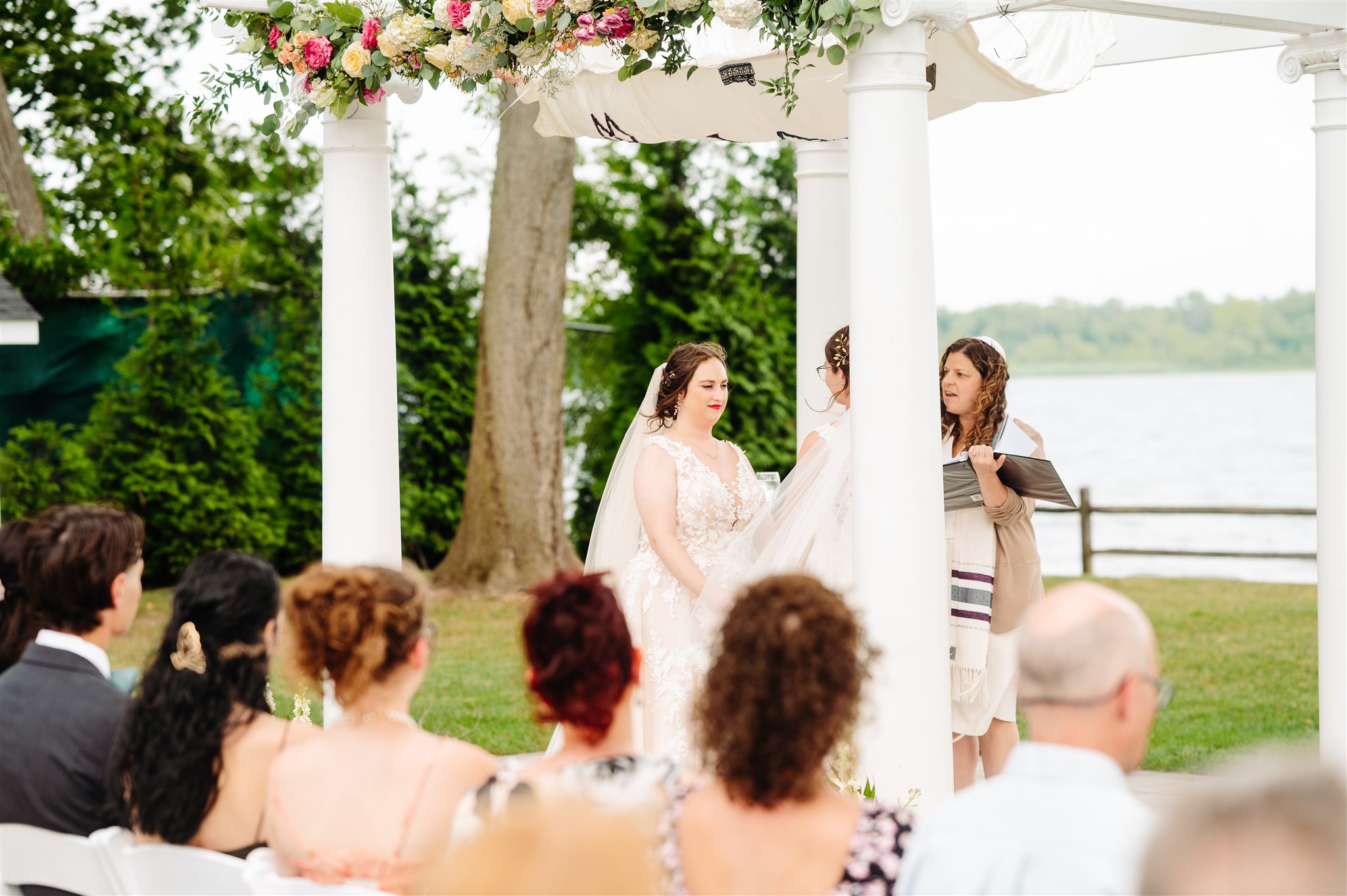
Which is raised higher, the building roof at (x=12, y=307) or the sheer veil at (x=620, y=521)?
the building roof at (x=12, y=307)

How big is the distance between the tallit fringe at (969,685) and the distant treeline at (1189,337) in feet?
130

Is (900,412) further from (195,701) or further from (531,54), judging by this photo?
(195,701)

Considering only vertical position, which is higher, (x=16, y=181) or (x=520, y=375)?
(x=16, y=181)

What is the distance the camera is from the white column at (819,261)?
21.1ft

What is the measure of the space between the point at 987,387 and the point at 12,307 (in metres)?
4.62

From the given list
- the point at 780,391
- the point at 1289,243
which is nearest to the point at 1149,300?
the point at 1289,243

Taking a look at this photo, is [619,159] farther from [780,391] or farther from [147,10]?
[147,10]

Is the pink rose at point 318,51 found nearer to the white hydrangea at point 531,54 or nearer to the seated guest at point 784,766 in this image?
the white hydrangea at point 531,54

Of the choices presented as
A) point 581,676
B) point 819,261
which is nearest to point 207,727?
point 581,676

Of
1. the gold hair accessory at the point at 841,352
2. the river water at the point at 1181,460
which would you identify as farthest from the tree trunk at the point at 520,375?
the gold hair accessory at the point at 841,352

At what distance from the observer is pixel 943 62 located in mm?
4891

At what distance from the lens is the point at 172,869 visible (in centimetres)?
269

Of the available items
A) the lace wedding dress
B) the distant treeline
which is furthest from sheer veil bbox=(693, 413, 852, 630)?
the distant treeline

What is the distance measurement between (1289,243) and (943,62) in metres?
37.3
